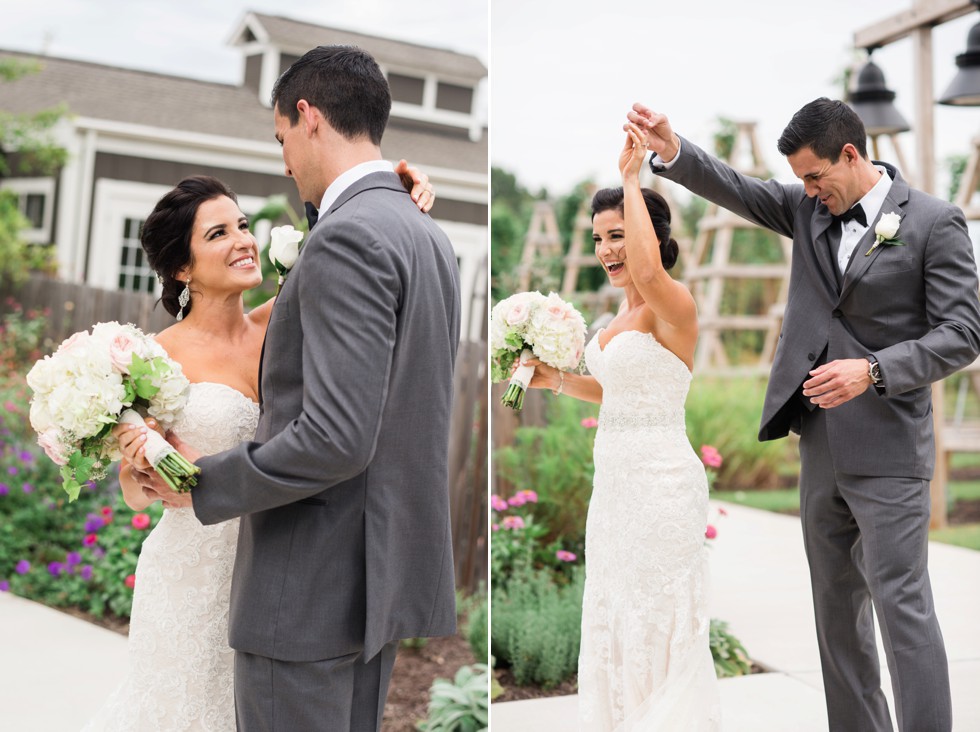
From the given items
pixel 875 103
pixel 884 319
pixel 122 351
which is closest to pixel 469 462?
pixel 884 319

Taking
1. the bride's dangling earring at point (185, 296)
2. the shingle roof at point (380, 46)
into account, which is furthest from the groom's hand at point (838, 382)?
the shingle roof at point (380, 46)

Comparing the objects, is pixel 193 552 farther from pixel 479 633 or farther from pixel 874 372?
pixel 479 633

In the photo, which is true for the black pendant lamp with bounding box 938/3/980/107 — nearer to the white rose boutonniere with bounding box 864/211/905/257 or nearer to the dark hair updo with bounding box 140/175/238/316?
the white rose boutonniere with bounding box 864/211/905/257

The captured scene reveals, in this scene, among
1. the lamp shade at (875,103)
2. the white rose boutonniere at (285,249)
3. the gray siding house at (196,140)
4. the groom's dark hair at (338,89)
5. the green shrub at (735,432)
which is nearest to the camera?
the groom's dark hair at (338,89)

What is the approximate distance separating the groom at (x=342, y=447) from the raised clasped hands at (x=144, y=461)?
9cm

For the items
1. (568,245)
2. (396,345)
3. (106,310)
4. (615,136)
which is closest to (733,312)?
(568,245)

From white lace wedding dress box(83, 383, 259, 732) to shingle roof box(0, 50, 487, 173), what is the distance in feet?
42.1

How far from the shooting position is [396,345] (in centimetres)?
210

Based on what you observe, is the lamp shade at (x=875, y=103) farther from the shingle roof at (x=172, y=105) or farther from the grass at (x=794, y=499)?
the shingle roof at (x=172, y=105)

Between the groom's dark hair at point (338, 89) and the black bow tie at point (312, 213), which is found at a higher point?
the groom's dark hair at point (338, 89)

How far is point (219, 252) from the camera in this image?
308cm

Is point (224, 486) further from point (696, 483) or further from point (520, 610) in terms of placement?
point (520, 610)

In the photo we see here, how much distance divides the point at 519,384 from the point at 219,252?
112 cm

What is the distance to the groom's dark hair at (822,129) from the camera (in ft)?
10.6
